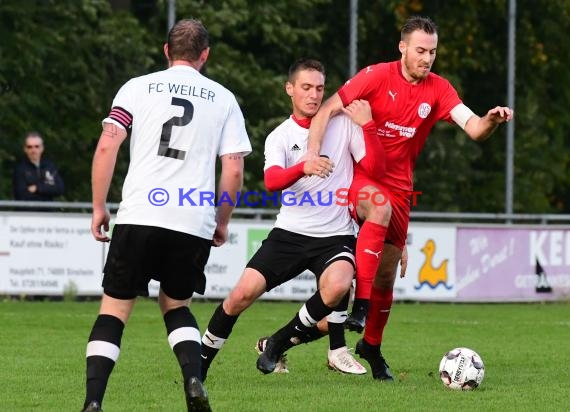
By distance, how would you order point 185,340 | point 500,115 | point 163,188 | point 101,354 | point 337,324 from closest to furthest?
1. point 101,354
2. point 163,188
3. point 185,340
4. point 500,115
5. point 337,324

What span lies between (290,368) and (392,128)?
2018 millimetres

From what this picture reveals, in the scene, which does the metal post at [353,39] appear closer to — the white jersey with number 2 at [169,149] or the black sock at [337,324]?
the black sock at [337,324]

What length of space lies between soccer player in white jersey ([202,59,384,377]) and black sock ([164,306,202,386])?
166 centimetres

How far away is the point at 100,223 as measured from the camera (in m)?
7.04

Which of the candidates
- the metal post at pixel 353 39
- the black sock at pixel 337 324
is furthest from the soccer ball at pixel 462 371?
the metal post at pixel 353 39

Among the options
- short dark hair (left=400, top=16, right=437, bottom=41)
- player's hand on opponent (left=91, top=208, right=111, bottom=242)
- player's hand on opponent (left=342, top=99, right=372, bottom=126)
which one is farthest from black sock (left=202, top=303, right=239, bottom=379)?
short dark hair (left=400, top=16, right=437, bottom=41)

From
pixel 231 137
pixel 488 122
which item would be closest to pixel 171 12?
pixel 488 122

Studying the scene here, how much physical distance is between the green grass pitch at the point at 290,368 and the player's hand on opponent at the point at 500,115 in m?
1.65

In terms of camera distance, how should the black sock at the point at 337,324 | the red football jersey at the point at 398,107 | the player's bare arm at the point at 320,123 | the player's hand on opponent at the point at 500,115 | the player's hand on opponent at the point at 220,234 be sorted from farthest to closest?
the black sock at the point at 337,324 < the red football jersey at the point at 398,107 < the player's bare arm at the point at 320,123 < the player's hand on opponent at the point at 500,115 < the player's hand on opponent at the point at 220,234

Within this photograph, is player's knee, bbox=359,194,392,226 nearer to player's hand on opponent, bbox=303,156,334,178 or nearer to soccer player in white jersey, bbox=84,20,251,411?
player's hand on opponent, bbox=303,156,334,178

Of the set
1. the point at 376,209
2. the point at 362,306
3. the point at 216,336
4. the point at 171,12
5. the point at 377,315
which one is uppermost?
the point at 171,12

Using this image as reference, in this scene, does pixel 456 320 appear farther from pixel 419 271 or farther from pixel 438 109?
pixel 438 109

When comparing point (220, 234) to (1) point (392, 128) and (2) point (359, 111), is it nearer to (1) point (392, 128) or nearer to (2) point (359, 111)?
(2) point (359, 111)

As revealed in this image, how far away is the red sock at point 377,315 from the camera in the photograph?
9.55 m
